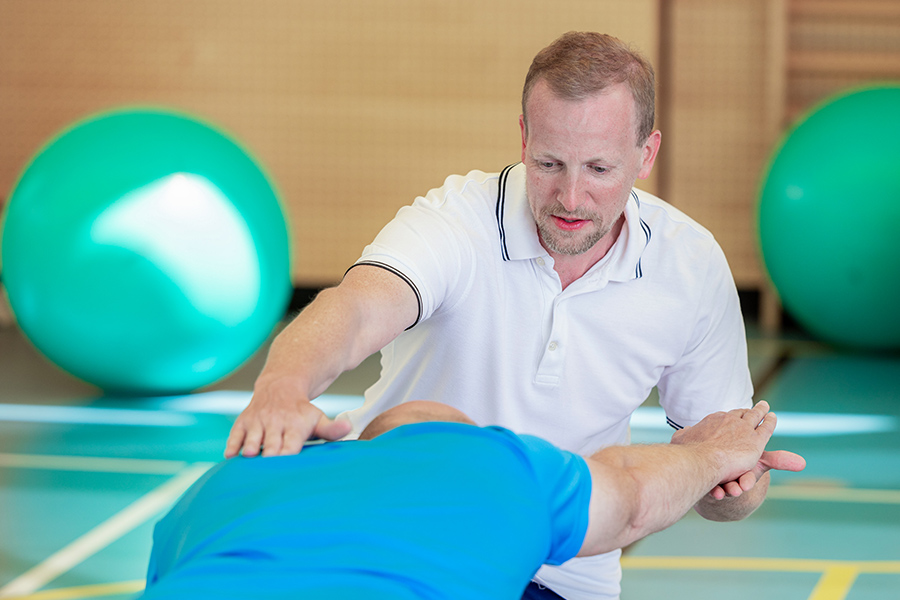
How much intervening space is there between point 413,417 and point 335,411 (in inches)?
94.4

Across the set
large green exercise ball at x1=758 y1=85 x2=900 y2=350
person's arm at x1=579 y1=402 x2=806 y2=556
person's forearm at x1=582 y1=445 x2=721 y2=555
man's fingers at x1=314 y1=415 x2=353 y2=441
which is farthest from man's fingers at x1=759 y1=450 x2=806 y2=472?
large green exercise ball at x1=758 y1=85 x2=900 y2=350

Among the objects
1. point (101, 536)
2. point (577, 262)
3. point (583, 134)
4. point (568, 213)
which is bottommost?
point (101, 536)

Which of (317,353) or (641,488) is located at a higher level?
(317,353)

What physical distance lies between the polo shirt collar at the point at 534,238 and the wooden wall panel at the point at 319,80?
3658 millimetres

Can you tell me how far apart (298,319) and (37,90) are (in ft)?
15.3

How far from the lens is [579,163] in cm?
152

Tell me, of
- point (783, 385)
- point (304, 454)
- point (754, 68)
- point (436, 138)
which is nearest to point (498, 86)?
point (436, 138)

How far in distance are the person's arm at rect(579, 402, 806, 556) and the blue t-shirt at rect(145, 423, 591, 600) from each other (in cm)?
8

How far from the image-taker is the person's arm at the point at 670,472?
46.1 inches

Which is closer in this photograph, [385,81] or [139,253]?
[139,253]

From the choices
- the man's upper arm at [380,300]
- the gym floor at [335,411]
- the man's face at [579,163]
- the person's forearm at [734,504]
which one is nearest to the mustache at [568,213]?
the man's face at [579,163]

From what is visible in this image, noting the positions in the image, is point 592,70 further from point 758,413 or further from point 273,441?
point 273,441

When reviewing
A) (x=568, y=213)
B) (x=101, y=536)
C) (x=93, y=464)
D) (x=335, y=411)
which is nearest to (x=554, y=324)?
(x=568, y=213)

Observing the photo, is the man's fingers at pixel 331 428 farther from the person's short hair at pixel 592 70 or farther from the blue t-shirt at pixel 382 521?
the person's short hair at pixel 592 70
